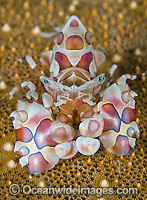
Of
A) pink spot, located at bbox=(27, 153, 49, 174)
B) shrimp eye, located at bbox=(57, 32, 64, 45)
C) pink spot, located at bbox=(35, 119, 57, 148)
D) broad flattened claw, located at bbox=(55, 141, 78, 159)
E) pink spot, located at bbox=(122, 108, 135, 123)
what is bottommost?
pink spot, located at bbox=(27, 153, 49, 174)

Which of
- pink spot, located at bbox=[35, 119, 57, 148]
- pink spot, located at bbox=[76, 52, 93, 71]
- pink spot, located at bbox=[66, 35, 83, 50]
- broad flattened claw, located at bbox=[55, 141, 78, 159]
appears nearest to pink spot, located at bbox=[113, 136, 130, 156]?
broad flattened claw, located at bbox=[55, 141, 78, 159]

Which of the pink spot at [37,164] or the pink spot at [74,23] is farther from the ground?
the pink spot at [74,23]

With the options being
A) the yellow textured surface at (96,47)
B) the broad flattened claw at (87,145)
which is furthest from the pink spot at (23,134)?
the broad flattened claw at (87,145)

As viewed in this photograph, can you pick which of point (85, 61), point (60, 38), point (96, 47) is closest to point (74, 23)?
point (60, 38)

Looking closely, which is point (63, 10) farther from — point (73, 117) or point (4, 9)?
point (73, 117)

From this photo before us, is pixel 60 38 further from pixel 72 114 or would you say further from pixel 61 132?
pixel 61 132

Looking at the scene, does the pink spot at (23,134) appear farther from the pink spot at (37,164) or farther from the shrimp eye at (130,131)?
the shrimp eye at (130,131)

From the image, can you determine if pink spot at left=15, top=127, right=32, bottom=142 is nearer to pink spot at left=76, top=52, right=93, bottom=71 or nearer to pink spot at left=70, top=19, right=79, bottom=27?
pink spot at left=76, top=52, right=93, bottom=71
